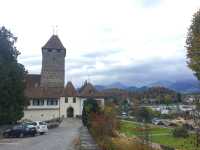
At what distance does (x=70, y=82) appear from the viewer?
9719 cm

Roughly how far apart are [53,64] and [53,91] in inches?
317

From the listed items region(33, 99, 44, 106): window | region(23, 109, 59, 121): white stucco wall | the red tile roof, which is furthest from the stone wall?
region(23, 109, 59, 121): white stucco wall

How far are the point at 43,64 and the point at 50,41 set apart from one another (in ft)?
20.3

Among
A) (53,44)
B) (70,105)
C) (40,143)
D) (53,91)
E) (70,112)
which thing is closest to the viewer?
(40,143)

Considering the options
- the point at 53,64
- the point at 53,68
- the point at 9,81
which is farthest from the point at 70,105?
the point at 9,81

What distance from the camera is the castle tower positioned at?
3814 inches

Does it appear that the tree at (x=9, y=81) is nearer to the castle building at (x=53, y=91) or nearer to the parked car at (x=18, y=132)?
the parked car at (x=18, y=132)

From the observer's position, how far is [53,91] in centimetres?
9319

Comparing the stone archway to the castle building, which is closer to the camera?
the castle building

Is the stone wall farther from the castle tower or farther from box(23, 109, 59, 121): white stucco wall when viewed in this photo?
box(23, 109, 59, 121): white stucco wall

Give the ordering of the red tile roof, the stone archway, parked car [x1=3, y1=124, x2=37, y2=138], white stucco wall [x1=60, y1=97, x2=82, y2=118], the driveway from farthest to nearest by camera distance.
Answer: the red tile roof, the stone archway, white stucco wall [x1=60, y1=97, x2=82, y2=118], parked car [x1=3, y1=124, x2=37, y2=138], the driveway

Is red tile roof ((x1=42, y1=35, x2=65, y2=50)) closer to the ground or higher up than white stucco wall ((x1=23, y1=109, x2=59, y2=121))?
higher up

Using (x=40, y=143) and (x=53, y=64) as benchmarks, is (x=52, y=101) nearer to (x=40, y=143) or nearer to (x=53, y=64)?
(x=53, y=64)

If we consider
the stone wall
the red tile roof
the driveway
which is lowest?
the driveway
